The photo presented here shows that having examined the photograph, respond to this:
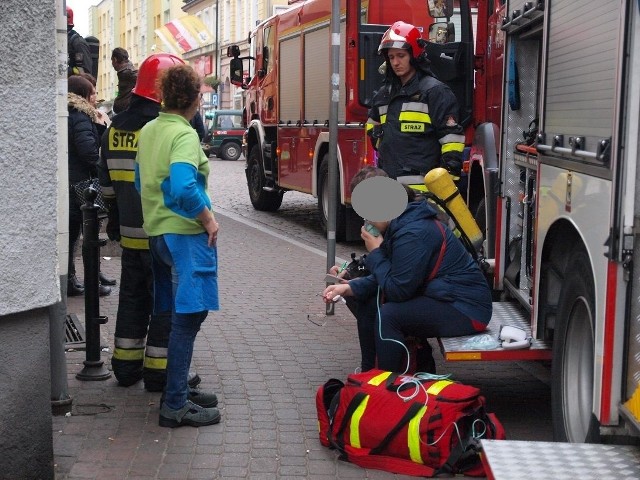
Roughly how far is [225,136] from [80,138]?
108 feet

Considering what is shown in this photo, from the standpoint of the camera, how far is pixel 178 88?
18.4ft

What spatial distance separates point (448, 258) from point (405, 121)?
82.7 inches

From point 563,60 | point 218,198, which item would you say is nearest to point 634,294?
point 563,60

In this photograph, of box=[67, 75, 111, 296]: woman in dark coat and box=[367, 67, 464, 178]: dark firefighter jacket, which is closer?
box=[367, 67, 464, 178]: dark firefighter jacket

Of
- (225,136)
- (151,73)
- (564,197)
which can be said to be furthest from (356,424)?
(225,136)

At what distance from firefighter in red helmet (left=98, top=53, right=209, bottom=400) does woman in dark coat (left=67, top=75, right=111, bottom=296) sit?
2.67m

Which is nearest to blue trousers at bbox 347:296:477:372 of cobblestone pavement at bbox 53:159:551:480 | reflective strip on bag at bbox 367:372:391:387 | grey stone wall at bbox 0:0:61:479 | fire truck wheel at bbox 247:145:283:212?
reflective strip on bag at bbox 367:372:391:387

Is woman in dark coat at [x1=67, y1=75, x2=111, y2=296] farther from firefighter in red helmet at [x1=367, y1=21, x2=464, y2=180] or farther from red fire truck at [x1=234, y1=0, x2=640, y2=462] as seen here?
red fire truck at [x1=234, y1=0, x2=640, y2=462]

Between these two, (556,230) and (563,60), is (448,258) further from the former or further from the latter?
(563,60)

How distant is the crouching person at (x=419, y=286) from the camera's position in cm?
579

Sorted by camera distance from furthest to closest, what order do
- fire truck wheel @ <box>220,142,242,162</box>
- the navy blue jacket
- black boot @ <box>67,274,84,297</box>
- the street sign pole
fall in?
fire truck wheel @ <box>220,142,242,162</box>, black boot @ <box>67,274,84,297</box>, the street sign pole, the navy blue jacket

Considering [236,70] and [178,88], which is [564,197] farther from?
[236,70]

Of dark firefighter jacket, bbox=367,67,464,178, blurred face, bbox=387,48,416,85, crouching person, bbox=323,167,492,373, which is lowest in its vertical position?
crouching person, bbox=323,167,492,373

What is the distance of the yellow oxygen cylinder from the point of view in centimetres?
726
